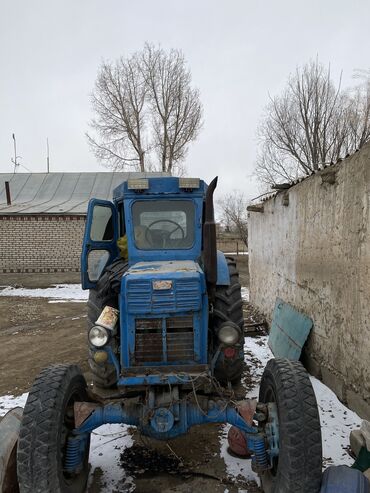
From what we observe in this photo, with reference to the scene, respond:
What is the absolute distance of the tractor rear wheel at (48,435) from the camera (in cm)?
257

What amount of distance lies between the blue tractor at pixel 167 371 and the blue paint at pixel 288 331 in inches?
58.6

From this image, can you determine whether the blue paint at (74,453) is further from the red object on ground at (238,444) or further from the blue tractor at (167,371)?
the red object on ground at (238,444)

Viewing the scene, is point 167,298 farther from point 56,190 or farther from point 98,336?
point 56,190

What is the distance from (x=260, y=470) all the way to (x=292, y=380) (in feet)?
2.31

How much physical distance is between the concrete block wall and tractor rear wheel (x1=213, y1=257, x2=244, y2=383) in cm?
110

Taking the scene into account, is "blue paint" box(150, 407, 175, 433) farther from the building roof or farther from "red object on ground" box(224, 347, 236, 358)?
the building roof

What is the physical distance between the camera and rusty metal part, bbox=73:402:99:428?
2.95 m

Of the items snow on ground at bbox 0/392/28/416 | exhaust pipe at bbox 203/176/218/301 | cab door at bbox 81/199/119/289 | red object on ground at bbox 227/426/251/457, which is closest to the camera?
exhaust pipe at bbox 203/176/218/301

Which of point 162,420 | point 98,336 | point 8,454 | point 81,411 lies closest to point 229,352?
point 162,420

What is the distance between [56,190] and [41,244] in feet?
13.6

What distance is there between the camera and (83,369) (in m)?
5.76

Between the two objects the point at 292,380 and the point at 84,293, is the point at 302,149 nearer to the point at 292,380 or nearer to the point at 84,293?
the point at 84,293

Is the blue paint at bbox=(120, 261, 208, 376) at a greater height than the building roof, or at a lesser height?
lesser

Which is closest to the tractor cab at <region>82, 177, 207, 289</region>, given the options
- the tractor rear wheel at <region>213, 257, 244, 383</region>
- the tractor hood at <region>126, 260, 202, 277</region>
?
the tractor hood at <region>126, 260, 202, 277</region>
